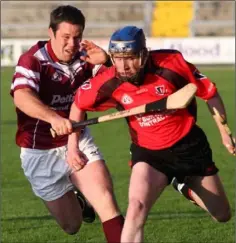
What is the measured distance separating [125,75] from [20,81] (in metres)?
0.96

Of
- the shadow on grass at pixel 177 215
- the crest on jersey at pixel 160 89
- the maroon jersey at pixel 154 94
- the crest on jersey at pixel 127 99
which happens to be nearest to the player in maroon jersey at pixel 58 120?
the maroon jersey at pixel 154 94

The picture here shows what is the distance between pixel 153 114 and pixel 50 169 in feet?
4.13

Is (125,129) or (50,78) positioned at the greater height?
(50,78)

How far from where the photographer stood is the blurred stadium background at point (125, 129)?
26.9 ft

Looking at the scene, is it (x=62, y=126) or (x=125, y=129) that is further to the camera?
(x=125, y=129)

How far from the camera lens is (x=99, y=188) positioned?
21.3 feet

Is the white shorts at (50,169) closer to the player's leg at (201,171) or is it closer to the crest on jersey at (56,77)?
the crest on jersey at (56,77)

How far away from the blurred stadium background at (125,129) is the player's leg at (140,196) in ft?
5.89

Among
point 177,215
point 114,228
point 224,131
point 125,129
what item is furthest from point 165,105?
point 125,129

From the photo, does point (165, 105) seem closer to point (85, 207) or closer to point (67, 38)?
point (67, 38)

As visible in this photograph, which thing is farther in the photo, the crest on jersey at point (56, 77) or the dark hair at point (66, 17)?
the crest on jersey at point (56, 77)

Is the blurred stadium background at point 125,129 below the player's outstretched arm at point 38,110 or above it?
below

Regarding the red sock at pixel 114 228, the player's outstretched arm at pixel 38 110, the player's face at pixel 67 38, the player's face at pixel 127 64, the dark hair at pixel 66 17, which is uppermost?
the dark hair at pixel 66 17

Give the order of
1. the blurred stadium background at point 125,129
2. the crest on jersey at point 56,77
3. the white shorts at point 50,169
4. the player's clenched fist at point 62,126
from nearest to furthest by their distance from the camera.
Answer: the player's clenched fist at point 62,126
the crest on jersey at point 56,77
the white shorts at point 50,169
the blurred stadium background at point 125,129
